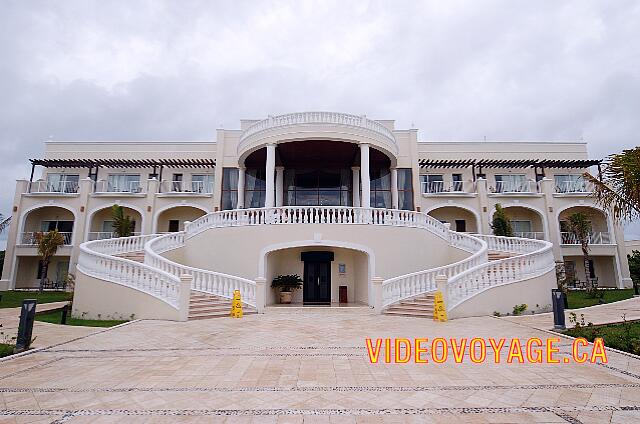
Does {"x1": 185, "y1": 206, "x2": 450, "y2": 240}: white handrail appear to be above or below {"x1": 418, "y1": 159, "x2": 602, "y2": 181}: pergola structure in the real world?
below

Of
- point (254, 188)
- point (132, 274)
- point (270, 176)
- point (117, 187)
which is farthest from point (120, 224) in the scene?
point (132, 274)

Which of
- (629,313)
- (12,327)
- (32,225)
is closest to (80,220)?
(32,225)

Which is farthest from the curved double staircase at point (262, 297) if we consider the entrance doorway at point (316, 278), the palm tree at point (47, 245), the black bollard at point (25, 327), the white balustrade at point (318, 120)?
the palm tree at point (47, 245)

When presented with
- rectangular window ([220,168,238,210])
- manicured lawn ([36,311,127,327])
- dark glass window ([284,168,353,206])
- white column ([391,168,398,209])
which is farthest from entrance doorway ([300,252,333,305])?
rectangular window ([220,168,238,210])

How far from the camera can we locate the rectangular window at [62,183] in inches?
1096

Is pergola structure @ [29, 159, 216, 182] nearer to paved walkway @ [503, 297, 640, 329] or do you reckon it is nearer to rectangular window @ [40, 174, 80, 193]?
rectangular window @ [40, 174, 80, 193]

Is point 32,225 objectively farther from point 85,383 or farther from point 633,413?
point 633,413

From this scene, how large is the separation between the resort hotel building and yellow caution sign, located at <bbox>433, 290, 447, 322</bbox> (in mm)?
389

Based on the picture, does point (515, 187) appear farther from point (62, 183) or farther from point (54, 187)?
point (54, 187)

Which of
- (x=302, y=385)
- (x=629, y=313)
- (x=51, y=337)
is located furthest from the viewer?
(x=629, y=313)

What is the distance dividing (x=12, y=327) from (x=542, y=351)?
14.5 m

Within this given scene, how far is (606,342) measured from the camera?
25.0ft

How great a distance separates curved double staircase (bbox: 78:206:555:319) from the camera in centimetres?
1224

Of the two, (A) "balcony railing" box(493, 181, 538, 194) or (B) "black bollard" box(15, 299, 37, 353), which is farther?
Answer: (A) "balcony railing" box(493, 181, 538, 194)
